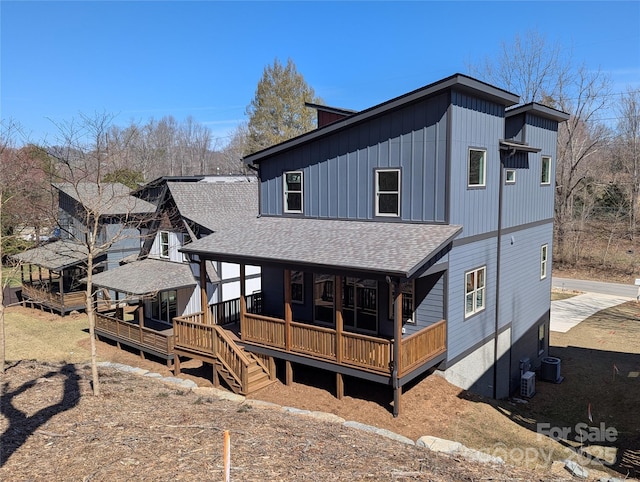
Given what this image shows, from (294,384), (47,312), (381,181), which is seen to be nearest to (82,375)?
(294,384)

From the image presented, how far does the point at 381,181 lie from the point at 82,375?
32.4ft

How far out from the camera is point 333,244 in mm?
13297

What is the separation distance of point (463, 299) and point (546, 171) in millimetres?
8123

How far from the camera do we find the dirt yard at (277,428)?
304 inches

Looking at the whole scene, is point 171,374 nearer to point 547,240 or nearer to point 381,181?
point 381,181

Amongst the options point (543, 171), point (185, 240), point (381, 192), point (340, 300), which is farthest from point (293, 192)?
point (543, 171)

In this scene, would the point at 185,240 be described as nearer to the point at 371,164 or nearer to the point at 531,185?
the point at 371,164

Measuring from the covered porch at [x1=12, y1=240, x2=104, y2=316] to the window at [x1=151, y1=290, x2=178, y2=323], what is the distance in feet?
19.7

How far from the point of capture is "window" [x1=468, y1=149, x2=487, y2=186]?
13705 millimetres

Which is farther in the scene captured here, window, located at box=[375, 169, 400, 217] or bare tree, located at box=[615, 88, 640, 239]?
bare tree, located at box=[615, 88, 640, 239]

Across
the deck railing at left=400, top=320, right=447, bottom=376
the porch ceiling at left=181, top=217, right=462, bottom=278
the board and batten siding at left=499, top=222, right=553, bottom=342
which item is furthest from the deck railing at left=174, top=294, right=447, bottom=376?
the board and batten siding at left=499, top=222, right=553, bottom=342

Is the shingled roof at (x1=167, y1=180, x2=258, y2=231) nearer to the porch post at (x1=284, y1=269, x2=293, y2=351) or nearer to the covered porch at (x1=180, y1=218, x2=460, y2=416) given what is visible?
the covered porch at (x1=180, y1=218, x2=460, y2=416)

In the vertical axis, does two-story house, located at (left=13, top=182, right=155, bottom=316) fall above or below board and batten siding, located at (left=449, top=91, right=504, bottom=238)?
below

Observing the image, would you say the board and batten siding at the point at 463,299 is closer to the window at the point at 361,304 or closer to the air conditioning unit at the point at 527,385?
the window at the point at 361,304
